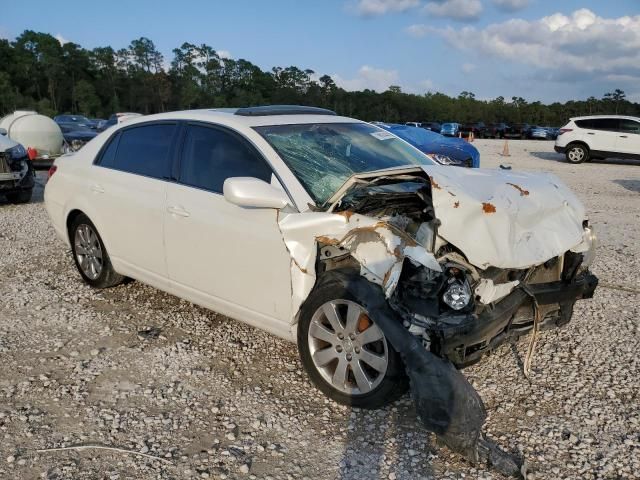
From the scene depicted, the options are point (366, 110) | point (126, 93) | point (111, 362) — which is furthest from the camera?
point (366, 110)

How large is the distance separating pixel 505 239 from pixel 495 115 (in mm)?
96616

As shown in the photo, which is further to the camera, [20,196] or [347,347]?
[20,196]

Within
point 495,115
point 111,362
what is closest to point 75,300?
point 111,362

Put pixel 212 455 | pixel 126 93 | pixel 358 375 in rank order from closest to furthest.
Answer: pixel 212 455
pixel 358 375
pixel 126 93

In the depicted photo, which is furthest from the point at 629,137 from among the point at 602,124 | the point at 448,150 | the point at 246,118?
the point at 246,118

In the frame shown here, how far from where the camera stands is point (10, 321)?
460cm

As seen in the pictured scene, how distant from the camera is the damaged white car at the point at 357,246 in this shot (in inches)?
114

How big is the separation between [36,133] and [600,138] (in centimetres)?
1789

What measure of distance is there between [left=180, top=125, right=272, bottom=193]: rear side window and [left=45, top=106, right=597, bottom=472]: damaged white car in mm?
11

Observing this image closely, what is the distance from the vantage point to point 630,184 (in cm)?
1364

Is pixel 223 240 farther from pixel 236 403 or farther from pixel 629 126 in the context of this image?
pixel 629 126

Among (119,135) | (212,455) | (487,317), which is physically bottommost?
(212,455)

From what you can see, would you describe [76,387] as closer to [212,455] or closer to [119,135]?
[212,455]

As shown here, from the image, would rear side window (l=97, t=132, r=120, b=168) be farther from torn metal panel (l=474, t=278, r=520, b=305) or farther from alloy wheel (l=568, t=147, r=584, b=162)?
alloy wheel (l=568, t=147, r=584, b=162)
